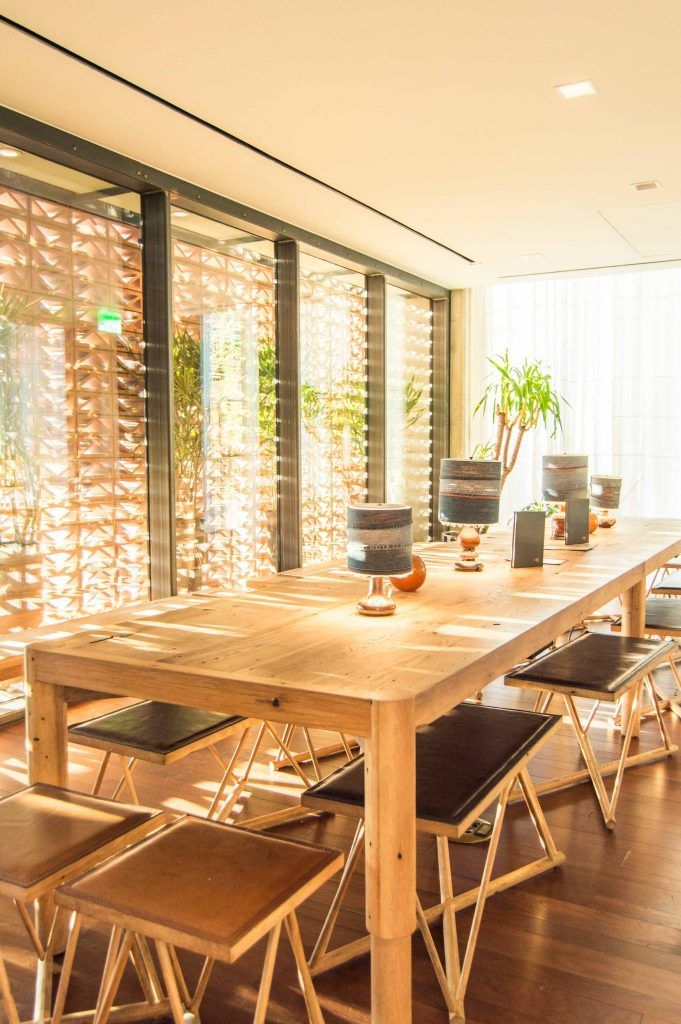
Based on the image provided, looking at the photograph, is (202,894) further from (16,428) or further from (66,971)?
(16,428)

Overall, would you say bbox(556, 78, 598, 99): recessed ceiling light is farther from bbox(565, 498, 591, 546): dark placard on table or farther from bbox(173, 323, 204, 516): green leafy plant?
bbox(173, 323, 204, 516): green leafy plant

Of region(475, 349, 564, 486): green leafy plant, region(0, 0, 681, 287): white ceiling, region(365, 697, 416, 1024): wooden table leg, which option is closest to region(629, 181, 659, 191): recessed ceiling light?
region(0, 0, 681, 287): white ceiling

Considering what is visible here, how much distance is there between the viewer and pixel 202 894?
152cm

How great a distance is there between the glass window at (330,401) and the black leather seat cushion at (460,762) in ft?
11.5

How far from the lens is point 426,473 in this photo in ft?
25.7

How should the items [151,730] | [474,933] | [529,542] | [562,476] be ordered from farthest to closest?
1. [562,476]
2. [529,542]
3. [151,730]
4. [474,933]

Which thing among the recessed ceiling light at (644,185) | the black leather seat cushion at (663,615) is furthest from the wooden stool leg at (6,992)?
the recessed ceiling light at (644,185)

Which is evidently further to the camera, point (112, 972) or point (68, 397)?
point (68, 397)

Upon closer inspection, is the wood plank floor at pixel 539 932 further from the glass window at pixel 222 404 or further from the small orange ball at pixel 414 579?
the glass window at pixel 222 404

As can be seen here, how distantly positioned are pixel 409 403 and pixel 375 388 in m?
0.77

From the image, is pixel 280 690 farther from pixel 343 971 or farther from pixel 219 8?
pixel 219 8

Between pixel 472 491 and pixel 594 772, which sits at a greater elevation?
pixel 472 491

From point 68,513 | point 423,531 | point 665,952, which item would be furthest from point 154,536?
point 423,531

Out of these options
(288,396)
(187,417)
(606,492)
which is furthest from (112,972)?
(288,396)
